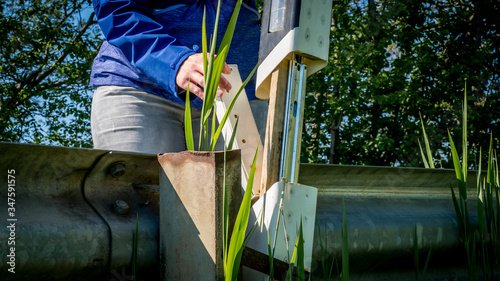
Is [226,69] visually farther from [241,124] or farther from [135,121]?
[135,121]

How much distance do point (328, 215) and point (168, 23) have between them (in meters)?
1.03

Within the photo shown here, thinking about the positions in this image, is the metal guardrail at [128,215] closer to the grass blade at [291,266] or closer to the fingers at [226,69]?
the grass blade at [291,266]

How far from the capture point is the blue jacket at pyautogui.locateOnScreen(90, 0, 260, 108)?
1.74 m

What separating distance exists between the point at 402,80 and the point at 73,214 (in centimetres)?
953

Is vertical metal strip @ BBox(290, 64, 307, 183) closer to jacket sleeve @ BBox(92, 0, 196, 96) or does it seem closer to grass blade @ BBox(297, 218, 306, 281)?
grass blade @ BBox(297, 218, 306, 281)

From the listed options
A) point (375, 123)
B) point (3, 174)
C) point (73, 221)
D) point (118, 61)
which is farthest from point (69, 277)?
point (375, 123)

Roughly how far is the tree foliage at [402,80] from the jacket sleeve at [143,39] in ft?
27.0

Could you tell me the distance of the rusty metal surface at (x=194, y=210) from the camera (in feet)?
3.95

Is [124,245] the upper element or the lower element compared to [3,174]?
lower

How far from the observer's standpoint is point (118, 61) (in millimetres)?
2092

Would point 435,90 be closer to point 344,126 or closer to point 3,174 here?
point 344,126

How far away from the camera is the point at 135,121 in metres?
1.99

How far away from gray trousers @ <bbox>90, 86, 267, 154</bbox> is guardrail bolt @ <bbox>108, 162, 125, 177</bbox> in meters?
0.55

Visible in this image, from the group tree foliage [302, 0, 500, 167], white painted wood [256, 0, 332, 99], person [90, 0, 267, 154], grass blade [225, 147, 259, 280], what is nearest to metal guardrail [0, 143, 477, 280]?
grass blade [225, 147, 259, 280]
